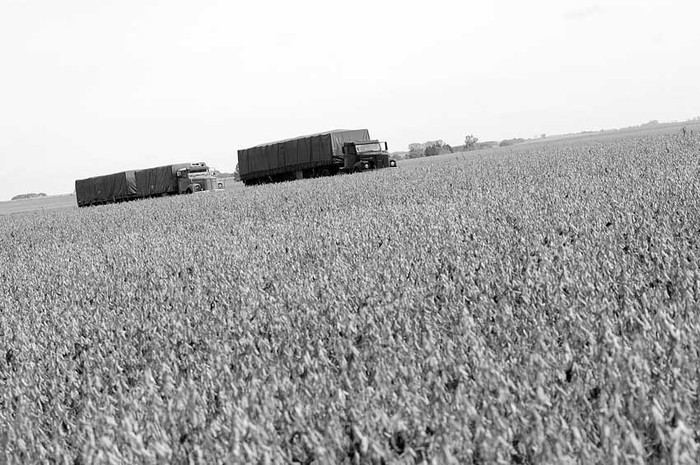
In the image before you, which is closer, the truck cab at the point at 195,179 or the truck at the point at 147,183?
the truck cab at the point at 195,179

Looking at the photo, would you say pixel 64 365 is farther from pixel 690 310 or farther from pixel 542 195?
pixel 542 195

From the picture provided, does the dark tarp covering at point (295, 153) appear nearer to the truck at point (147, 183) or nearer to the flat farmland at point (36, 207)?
the truck at point (147, 183)

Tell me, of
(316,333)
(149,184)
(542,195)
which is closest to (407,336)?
(316,333)

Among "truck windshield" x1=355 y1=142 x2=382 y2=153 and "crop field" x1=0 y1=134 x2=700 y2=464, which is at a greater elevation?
"truck windshield" x1=355 y1=142 x2=382 y2=153

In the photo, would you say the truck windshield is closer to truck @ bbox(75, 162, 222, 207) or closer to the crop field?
truck @ bbox(75, 162, 222, 207)

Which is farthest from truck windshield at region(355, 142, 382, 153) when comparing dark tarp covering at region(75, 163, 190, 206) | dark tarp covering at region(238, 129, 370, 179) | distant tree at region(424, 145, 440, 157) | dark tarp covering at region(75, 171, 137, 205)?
distant tree at region(424, 145, 440, 157)

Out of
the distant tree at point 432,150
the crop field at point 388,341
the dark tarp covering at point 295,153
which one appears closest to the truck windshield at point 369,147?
the dark tarp covering at point 295,153

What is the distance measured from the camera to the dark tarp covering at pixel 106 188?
48.7 meters

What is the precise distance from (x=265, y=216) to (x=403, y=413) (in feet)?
34.6

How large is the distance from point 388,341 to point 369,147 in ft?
109

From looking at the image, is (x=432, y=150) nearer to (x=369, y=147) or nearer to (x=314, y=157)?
(x=314, y=157)

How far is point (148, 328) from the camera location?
4.27m

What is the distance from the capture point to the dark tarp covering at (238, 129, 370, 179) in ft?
124

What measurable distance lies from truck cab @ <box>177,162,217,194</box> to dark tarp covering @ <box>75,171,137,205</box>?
5.93 m
